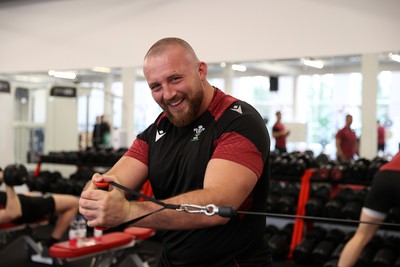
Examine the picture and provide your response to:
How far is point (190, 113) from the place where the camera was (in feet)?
4.67

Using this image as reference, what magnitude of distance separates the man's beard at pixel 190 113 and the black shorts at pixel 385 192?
1665 millimetres

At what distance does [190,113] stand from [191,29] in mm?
3657

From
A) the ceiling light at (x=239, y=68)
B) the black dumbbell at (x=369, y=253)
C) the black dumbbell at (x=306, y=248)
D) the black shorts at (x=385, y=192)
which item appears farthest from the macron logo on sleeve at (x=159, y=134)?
the ceiling light at (x=239, y=68)

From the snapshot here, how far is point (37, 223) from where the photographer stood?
4398 millimetres

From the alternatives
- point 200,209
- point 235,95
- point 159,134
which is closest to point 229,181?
point 200,209

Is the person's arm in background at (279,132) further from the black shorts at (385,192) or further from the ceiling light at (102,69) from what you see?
the black shorts at (385,192)

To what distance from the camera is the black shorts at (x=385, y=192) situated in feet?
8.79

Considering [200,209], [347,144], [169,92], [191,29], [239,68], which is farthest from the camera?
[239,68]

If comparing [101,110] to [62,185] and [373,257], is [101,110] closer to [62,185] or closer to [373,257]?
[62,185]

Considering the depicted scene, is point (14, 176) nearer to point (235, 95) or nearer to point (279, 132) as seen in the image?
point (279, 132)

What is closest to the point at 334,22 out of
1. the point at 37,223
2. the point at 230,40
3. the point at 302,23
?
the point at 302,23

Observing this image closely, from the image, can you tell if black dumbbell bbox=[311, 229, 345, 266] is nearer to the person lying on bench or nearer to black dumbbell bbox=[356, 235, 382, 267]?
black dumbbell bbox=[356, 235, 382, 267]

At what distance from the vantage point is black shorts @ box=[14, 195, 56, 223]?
4.08 meters

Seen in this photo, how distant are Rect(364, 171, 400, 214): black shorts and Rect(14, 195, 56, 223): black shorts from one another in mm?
2751
